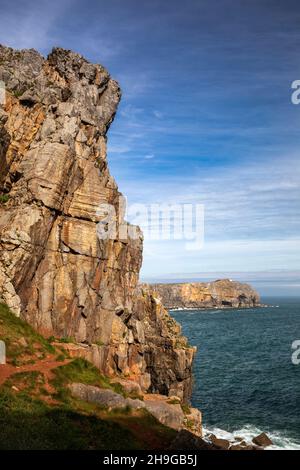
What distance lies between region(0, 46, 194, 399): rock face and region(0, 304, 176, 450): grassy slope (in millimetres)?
8502

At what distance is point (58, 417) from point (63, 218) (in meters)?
24.5

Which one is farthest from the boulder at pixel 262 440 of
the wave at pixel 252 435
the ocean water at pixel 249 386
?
the ocean water at pixel 249 386

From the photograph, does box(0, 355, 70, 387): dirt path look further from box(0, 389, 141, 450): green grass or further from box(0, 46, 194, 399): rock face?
box(0, 46, 194, 399): rock face

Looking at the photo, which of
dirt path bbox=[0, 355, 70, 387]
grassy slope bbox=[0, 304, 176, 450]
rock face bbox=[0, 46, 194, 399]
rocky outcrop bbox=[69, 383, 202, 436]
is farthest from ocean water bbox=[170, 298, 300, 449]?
dirt path bbox=[0, 355, 70, 387]

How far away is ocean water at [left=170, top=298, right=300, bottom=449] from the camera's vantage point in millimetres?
50938

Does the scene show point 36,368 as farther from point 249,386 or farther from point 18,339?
point 249,386

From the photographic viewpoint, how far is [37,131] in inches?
1875

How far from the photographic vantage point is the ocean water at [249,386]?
50938 mm

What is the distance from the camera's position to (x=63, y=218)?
43938 millimetres

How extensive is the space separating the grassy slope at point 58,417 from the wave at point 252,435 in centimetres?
2228

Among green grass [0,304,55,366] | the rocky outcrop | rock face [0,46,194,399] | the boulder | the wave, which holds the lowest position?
the wave

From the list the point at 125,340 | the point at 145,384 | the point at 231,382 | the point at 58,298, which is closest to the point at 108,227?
the point at 58,298

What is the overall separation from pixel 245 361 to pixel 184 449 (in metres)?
73.4

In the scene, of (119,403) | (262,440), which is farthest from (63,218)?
(262,440)
